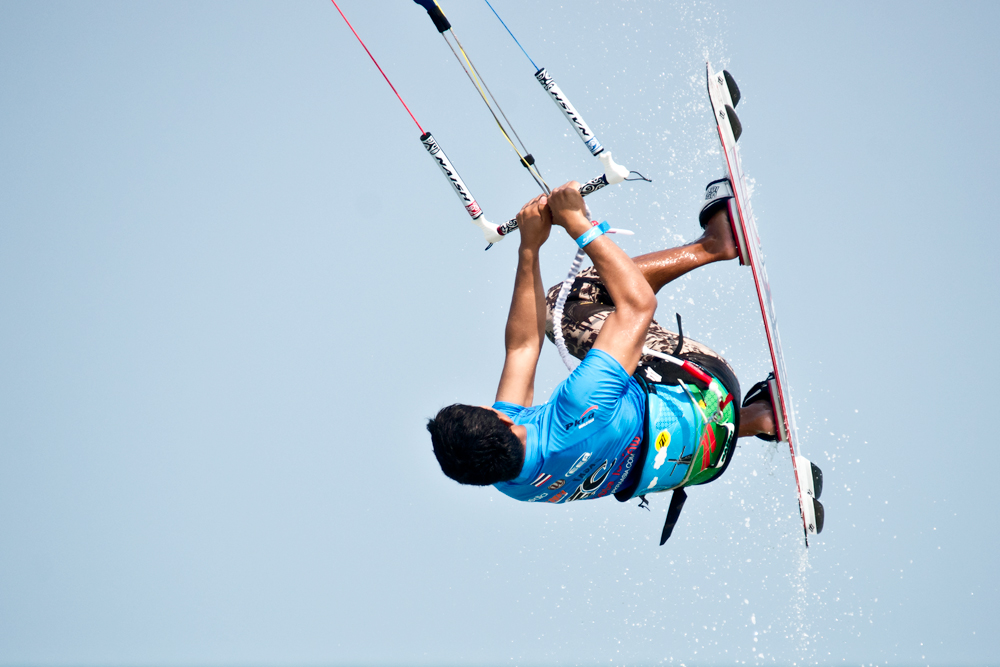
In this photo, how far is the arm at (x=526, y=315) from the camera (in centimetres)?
391

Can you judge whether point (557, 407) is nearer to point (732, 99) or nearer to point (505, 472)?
point (505, 472)

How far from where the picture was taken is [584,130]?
15.9ft

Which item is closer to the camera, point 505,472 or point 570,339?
point 505,472

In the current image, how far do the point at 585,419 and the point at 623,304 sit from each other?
451 millimetres

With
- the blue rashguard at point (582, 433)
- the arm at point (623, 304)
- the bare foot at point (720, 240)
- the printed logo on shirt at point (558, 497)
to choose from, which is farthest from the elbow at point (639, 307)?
the bare foot at point (720, 240)

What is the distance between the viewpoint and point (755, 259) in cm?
452

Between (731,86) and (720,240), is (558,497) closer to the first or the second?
(720,240)

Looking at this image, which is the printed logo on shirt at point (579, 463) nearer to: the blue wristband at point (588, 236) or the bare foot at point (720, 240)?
the blue wristband at point (588, 236)

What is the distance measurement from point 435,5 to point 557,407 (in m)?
2.06

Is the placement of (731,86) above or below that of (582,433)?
above

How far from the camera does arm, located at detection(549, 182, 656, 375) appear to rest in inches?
140

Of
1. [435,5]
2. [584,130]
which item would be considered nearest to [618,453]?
[584,130]

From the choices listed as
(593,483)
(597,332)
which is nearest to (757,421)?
(597,332)

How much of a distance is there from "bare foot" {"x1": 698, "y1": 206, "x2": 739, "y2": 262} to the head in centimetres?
149
